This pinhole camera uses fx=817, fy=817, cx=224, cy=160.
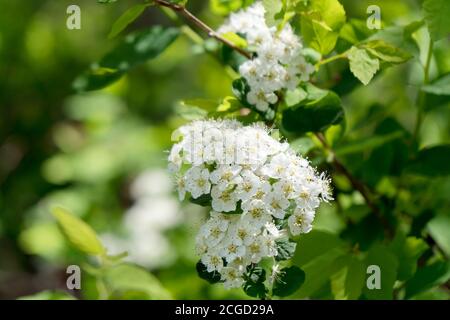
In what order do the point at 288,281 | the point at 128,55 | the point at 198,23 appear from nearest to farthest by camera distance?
the point at 288,281
the point at 198,23
the point at 128,55

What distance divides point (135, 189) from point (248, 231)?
6.65ft

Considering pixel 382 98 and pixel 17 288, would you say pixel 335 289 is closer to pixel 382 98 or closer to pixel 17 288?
pixel 382 98

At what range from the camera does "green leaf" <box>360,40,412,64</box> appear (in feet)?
4.32

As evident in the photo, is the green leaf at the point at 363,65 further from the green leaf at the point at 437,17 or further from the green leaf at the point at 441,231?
the green leaf at the point at 441,231

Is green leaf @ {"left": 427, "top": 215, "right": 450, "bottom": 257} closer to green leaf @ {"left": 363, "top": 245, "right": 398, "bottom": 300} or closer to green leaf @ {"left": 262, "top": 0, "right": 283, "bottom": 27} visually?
green leaf @ {"left": 363, "top": 245, "right": 398, "bottom": 300}

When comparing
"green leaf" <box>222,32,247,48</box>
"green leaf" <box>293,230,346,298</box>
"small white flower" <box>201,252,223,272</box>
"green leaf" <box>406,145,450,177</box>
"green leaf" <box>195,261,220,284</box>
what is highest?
"green leaf" <box>222,32,247,48</box>

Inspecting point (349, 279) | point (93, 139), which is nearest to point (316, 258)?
point (349, 279)

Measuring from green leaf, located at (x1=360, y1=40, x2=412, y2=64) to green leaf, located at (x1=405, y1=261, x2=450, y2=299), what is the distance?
40cm

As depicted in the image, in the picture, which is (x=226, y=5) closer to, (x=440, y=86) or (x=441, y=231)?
(x=440, y=86)

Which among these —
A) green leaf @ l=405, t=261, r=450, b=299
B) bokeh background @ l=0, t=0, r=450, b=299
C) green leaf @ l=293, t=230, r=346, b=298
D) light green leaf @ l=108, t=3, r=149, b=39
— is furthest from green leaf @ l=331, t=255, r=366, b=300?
bokeh background @ l=0, t=0, r=450, b=299

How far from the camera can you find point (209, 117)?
1404 millimetres

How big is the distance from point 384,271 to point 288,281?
226 millimetres

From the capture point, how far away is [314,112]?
1.41 meters

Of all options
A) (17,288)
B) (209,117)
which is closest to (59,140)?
(17,288)
